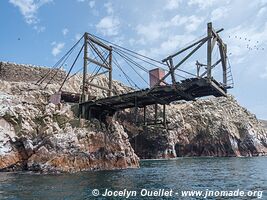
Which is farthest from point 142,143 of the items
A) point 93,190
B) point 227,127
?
point 93,190

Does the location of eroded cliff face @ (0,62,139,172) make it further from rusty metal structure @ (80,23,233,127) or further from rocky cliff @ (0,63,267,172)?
rusty metal structure @ (80,23,233,127)

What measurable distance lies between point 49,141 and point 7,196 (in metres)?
21.0

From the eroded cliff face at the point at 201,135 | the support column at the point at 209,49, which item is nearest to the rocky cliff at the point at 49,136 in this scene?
the support column at the point at 209,49

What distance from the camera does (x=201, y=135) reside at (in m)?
130

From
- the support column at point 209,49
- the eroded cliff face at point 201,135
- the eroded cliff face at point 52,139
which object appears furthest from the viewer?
the eroded cliff face at point 201,135

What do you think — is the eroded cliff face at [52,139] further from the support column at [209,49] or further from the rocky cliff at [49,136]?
the support column at [209,49]

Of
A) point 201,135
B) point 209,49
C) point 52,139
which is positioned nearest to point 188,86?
point 209,49

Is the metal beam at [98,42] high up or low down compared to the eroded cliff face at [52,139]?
up

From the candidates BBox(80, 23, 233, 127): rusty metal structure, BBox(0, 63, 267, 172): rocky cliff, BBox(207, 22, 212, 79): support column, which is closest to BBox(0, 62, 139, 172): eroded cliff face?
BBox(0, 63, 267, 172): rocky cliff

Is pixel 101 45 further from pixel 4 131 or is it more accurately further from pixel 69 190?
pixel 69 190

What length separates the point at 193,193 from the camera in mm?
27703

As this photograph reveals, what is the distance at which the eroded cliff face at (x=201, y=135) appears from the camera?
112 meters

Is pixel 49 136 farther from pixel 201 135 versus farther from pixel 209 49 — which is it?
pixel 201 135

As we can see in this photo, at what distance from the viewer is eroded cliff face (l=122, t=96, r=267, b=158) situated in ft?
367
